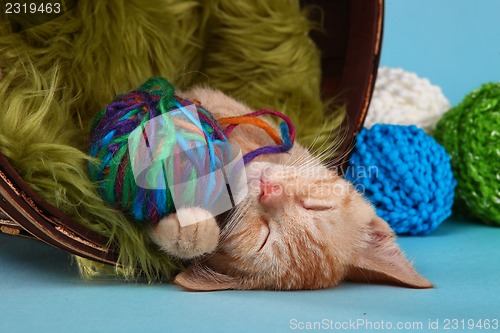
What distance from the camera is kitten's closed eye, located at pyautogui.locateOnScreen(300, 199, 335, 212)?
1207 mm

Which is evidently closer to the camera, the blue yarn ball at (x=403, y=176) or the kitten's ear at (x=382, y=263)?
the kitten's ear at (x=382, y=263)

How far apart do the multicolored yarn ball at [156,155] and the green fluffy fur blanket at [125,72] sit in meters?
0.04

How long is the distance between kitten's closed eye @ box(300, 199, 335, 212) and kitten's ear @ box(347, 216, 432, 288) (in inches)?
4.1

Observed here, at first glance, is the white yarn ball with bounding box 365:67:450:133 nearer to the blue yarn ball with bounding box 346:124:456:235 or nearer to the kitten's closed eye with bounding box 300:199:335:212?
the blue yarn ball with bounding box 346:124:456:235

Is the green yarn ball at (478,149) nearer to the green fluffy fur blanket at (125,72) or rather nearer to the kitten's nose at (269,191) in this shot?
the green fluffy fur blanket at (125,72)

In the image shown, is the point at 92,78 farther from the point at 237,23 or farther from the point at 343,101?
the point at 343,101

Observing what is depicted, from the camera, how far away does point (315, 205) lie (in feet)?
3.98

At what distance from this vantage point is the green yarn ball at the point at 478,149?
1719mm

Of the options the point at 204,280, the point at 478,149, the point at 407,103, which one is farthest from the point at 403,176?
the point at 204,280

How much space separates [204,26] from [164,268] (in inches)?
30.8

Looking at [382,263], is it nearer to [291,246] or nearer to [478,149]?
[291,246]

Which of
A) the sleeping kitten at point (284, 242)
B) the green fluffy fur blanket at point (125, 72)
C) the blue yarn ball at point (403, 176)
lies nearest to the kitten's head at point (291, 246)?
the sleeping kitten at point (284, 242)

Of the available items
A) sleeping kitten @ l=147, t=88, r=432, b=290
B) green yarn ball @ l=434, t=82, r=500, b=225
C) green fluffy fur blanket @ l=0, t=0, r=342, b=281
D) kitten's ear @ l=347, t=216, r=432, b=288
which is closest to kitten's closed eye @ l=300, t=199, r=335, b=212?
sleeping kitten @ l=147, t=88, r=432, b=290

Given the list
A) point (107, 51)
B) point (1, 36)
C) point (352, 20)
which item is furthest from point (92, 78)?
point (352, 20)
